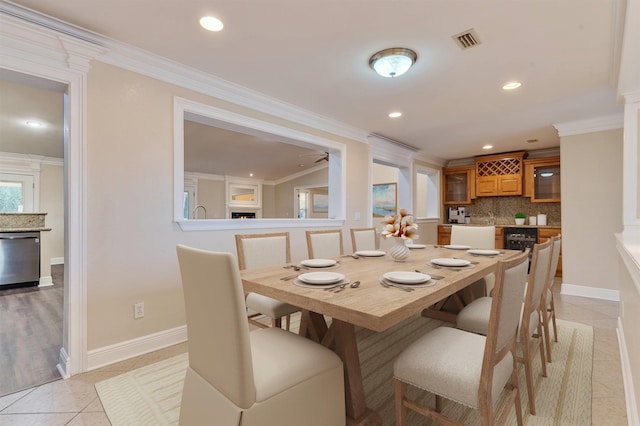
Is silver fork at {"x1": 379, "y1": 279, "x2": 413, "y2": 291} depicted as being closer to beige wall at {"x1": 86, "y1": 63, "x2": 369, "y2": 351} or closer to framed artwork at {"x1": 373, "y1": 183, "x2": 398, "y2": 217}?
beige wall at {"x1": 86, "y1": 63, "x2": 369, "y2": 351}

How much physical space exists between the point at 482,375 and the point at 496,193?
5.49m

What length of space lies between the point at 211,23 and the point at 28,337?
3.04m

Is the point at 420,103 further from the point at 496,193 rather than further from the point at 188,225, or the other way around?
the point at 496,193

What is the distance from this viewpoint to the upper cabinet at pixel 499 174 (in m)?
5.45

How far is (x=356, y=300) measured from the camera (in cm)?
117

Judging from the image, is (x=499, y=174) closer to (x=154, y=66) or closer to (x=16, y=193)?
(x=154, y=66)

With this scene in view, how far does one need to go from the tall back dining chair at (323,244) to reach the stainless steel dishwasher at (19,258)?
4.72 m

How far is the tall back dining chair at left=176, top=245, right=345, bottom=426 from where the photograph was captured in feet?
3.27

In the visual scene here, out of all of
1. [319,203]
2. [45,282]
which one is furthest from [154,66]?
[319,203]

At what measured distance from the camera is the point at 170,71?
7.92 feet

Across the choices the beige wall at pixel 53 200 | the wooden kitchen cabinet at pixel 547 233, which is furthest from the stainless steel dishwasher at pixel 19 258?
the wooden kitchen cabinet at pixel 547 233

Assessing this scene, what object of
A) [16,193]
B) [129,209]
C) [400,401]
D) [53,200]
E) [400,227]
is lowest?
[400,401]

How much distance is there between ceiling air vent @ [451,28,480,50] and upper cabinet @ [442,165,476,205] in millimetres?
4422

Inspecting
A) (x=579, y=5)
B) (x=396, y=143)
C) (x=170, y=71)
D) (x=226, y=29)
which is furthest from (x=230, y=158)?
(x=579, y=5)
